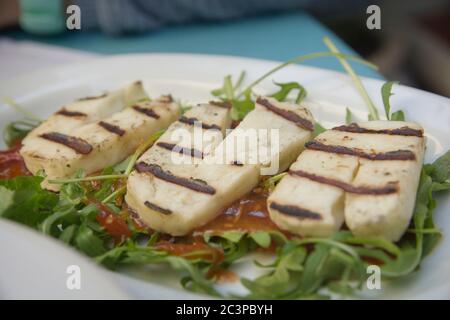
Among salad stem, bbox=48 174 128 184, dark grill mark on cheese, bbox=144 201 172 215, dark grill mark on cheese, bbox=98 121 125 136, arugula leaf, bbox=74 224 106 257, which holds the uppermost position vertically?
dark grill mark on cheese, bbox=98 121 125 136

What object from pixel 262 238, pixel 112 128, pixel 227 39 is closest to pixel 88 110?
pixel 112 128

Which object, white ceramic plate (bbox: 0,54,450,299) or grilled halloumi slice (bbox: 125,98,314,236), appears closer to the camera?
white ceramic plate (bbox: 0,54,450,299)

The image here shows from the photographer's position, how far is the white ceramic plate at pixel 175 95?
4.86ft

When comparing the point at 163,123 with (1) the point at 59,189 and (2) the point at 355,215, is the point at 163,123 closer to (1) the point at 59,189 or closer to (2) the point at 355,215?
(1) the point at 59,189

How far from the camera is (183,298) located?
183cm

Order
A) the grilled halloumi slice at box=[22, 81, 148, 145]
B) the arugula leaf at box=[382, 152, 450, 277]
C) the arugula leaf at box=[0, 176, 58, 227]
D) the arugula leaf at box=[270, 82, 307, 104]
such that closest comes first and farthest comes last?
1. the arugula leaf at box=[382, 152, 450, 277]
2. the arugula leaf at box=[0, 176, 58, 227]
3. the grilled halloumi slice at box=[22, 81, 148, 145]
4. the arugula leaf at box=[270, 82, 307, 104]

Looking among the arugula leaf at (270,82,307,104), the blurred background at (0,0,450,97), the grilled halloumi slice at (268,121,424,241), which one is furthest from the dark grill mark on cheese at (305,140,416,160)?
the blurred background at (0,0,450,97)

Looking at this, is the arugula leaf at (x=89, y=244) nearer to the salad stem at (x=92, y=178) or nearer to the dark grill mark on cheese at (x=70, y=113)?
the salad stem at (x=92, y=178)

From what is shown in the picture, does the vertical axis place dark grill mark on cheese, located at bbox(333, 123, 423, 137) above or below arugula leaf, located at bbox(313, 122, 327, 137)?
above

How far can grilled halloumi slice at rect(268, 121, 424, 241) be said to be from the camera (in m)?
1.89

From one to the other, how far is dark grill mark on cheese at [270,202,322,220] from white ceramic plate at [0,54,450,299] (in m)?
0.23

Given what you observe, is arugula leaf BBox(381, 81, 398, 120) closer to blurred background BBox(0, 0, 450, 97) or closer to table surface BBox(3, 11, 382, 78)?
blurred background BBox(0, 0, 450, 97)

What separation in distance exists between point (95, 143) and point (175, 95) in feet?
2.60

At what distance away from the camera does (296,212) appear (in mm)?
1940
